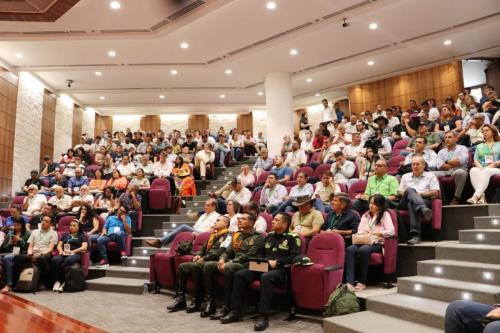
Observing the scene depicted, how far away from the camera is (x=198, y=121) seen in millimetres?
14609

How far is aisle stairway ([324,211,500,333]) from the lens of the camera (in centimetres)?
295

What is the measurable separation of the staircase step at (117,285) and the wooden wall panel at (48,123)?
6172 millimetres

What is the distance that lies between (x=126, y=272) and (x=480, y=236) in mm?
4286

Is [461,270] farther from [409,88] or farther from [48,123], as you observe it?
[48,123]

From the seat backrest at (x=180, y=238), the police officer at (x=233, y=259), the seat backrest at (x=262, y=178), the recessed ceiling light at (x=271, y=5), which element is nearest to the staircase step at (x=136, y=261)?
the seat backrest at (x=180, y=238)

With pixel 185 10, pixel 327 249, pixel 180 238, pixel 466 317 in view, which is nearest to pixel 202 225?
pixel 180 238

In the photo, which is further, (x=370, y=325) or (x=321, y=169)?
(x=321, y=169)

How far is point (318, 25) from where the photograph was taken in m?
7.66

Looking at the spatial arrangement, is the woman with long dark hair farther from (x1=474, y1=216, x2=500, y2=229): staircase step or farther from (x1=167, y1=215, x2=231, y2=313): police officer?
(x1=167, y1=215, x2=231, y2=313): police officer

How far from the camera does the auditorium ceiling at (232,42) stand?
277 inches

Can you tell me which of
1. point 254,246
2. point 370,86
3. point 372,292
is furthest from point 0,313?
point 370,86

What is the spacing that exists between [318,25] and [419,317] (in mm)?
5854

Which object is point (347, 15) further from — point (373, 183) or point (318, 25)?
point (373, 183)

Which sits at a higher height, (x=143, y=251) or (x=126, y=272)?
(x=143, y=251)
